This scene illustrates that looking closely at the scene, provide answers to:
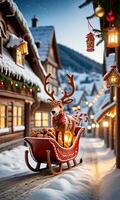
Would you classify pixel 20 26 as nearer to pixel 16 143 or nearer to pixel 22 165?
pixel 16 143

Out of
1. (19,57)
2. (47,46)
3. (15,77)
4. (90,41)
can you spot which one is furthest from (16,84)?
(47,46)

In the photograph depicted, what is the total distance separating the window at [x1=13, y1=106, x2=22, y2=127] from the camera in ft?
51.3

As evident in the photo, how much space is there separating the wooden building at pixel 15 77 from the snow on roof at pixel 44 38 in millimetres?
6234

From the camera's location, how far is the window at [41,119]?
21344 mm

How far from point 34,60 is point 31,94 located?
1.93 metres

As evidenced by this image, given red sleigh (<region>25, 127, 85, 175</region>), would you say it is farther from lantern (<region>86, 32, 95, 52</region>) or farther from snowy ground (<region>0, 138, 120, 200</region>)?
lantern (<region>86, 32, 95, 52</region>)

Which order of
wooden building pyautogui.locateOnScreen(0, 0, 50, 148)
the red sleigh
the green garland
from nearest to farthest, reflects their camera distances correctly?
the red sleigh, the green garland, wooden building pyautogui.locateOnScreen(0, 0, 50, 148)

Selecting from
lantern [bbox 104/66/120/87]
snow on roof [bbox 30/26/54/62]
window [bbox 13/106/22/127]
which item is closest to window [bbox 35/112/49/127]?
window [bbox 13/106/22/127]

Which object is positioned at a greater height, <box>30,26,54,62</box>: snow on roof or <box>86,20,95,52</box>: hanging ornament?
<box>30,26,54,62</box>: snow on roof

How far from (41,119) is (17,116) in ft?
18.1

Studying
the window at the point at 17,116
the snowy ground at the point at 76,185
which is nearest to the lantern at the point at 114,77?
the snowy ground at the point at 76,185

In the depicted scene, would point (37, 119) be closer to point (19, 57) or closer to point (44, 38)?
point (19, 57)

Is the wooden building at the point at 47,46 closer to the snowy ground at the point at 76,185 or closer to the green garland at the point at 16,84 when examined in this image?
the green garland at the point at 16,84

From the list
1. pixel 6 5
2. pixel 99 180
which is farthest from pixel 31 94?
pixel 99 180
